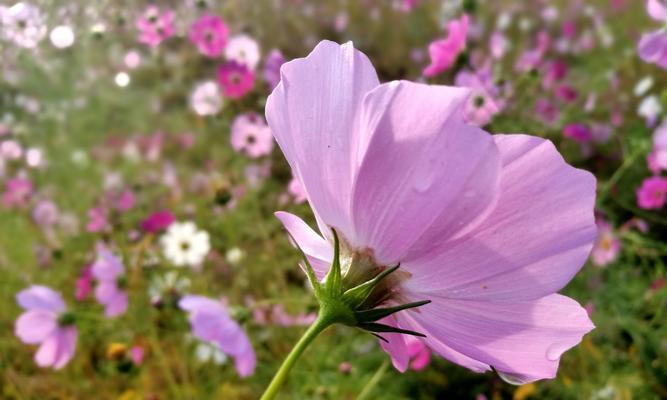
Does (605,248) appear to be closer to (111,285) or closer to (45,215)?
(111,285)

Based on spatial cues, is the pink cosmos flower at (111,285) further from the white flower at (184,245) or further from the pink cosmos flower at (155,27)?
the pink cosmos flower at (155,27)

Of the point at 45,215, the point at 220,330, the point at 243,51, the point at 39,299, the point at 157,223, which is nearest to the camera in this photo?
the point at 220,330

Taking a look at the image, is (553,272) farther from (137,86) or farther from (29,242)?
(137,86)

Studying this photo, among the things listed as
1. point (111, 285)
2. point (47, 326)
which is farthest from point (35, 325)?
point (111, 285)

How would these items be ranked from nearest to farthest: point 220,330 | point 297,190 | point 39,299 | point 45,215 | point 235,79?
point 297,190
point 220,330
point 39,299
point 235,79
point 45,215

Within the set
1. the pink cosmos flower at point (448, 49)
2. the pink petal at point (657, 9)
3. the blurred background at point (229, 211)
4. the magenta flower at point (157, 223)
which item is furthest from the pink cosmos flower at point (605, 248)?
the magenta flower at point (157, 223)

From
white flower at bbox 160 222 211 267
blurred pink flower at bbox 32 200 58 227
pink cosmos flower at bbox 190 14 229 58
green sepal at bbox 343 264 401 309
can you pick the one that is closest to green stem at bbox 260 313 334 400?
green sepal at bbox 343 264 401 309
